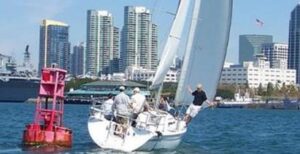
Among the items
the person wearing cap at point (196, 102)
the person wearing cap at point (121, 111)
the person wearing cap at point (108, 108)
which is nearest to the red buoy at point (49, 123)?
the person wearing cap at point (108, 108)

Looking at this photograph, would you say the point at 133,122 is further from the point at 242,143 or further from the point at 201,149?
the point at 242,143

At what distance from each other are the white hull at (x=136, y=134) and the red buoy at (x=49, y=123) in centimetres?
150

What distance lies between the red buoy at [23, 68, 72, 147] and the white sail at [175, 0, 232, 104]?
4671 mm

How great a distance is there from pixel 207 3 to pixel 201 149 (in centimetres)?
585

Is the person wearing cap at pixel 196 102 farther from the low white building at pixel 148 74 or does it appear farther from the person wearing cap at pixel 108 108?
the person wearing cap at pixel 108 108

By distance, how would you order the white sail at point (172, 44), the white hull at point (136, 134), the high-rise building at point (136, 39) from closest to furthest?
1. the white hull at point (136, 134)
2. the white sail at point (172, 44)
3. the high-rise building at point (136, 39)

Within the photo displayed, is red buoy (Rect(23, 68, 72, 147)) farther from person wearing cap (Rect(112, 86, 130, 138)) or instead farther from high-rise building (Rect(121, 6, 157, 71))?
high-rise building (Rect(121, 6, 157, 71))

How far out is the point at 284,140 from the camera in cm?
4034

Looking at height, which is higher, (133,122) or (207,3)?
(207,3)

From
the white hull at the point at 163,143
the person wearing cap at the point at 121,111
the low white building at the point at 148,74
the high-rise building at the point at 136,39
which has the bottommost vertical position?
the white hull at the point at 163,143

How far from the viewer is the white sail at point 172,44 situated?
30266 mm

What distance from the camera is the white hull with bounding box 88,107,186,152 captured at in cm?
2728

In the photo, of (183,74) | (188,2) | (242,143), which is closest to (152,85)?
(183,74)

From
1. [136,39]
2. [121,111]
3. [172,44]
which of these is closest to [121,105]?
[121,111]
